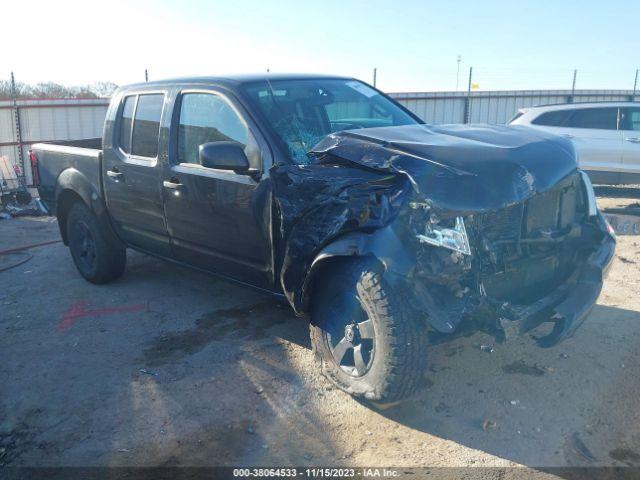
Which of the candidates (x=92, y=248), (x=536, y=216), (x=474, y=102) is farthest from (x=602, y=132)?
(x=92, y=248)

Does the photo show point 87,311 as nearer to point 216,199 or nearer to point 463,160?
point 216,199

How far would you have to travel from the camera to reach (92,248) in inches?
231

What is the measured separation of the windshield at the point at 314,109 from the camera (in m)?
4.02

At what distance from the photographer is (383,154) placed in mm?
3287

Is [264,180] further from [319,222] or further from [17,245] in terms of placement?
[17,245]

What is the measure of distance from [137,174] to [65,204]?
1.62m

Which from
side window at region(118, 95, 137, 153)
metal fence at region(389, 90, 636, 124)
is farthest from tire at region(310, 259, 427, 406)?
metal fence at region(389, 90, 636, 124)

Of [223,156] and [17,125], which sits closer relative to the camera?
[223,156]

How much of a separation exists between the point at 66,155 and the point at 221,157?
286 cm

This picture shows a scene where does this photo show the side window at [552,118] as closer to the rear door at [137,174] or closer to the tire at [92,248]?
the rear door at [137,174]

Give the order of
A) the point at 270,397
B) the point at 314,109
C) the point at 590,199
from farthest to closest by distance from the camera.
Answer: the point at 314,109, the point at 590,199, the point at 270,397

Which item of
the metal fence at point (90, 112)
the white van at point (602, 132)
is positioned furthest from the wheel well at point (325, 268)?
the metal fence at point (90, 112)

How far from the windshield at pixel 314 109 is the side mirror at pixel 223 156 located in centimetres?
29

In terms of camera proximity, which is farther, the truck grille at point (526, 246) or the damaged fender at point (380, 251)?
the truck grille at point (526, 246)
